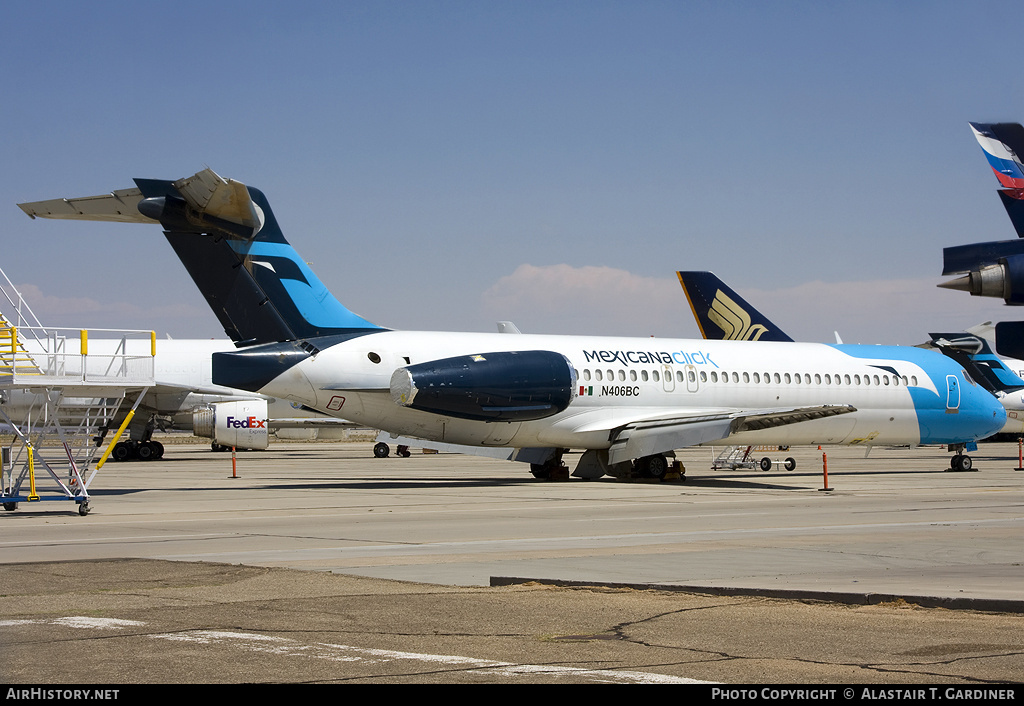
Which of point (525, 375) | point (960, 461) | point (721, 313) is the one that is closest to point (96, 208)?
point (525, 375)

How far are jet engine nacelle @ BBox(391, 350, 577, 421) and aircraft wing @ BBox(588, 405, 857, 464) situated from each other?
1663mm

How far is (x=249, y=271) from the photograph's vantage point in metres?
24.0

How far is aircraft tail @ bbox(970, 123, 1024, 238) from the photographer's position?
471 inches

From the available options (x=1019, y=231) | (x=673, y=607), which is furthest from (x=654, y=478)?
(x=673, y=607)

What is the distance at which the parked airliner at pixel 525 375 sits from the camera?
23656 millimetres

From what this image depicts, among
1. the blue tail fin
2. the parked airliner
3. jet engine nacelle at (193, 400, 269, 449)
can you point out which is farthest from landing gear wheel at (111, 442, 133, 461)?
the blue tail fin

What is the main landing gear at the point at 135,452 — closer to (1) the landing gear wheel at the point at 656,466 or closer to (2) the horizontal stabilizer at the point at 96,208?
(2) the horizontal stabilizer at the point at 96,208

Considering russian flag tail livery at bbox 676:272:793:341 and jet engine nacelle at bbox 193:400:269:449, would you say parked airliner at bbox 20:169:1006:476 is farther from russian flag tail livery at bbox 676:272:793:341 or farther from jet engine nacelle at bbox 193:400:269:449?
jet engine nacelle at bbox 193:400:269:449

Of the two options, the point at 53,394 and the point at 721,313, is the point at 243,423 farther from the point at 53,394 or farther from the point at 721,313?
the point at 53,394

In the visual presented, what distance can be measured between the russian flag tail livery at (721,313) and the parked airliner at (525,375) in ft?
41.5

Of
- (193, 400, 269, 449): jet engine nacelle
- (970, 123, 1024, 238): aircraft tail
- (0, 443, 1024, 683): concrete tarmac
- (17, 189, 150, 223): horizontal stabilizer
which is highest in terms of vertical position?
(17, 189, 150, 223): horizontal stabilizer

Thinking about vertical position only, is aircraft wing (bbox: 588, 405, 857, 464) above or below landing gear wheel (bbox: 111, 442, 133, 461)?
above

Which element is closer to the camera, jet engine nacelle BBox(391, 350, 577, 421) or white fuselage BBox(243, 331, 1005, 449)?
jet engine nacelle BBox(391, 350, 577, 421)
